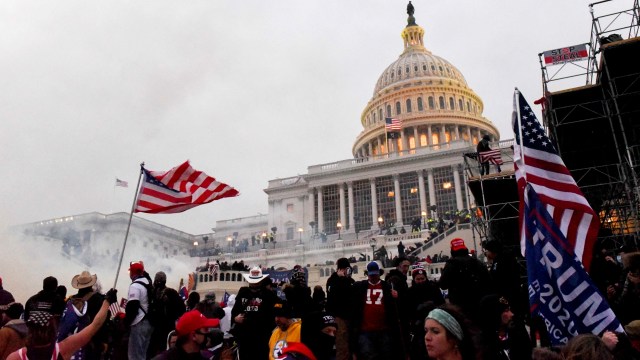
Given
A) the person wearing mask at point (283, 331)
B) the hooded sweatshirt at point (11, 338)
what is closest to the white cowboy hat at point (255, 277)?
the person wearing mask at point (283, 331)

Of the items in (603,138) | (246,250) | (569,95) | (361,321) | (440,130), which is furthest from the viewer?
(440,130)

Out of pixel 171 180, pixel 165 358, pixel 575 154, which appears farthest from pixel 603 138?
pixel 165 358

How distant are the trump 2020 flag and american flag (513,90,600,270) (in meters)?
0.66

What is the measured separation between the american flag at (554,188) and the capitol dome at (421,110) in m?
72.7

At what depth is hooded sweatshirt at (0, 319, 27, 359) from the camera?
4.92 m

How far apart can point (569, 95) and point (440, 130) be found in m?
67.7

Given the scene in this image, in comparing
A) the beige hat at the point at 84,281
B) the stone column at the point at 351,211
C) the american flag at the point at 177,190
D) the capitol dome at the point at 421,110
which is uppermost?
the capitol dome at the point at 421,110

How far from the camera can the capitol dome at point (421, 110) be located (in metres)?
83.5

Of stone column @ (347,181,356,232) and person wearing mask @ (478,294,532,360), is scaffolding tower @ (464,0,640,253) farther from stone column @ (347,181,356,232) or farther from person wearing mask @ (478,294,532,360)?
stone column @ (347,181,356,232)

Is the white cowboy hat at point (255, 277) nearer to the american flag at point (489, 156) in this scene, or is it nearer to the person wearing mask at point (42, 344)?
the person wearing mask at point (42, 344)

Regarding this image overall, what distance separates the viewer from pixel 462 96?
91062 mm

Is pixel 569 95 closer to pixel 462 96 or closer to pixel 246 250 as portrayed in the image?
pixel 246 250

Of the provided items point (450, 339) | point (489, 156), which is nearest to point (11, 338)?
point (450, 339)

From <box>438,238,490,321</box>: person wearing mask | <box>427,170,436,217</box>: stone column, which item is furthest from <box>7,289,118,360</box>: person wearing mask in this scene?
<box>427,170,436,217</box>: stone column
